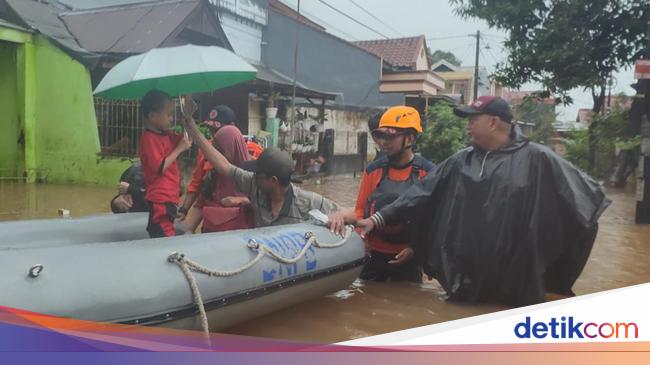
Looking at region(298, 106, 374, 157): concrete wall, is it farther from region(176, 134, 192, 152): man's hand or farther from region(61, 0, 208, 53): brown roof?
region(176, 134, 192, 152): man's hand

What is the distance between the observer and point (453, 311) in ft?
12.2

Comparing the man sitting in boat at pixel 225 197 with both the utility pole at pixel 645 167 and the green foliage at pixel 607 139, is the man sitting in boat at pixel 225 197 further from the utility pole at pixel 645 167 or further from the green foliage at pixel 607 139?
the green foliage at pixel 607 139

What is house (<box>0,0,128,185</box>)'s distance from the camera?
10289 millimetres

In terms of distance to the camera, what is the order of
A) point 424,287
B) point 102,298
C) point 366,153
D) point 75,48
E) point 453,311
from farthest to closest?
1. point 366,153
2. point 75,48
3. point 424,287
4. point 453,311
5. point 102,298

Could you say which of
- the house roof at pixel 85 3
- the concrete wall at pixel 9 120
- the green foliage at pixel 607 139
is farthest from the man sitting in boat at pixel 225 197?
the green foliage at pixel 607 139

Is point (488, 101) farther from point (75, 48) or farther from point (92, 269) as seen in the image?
point (75, 48)

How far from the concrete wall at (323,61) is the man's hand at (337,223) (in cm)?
1378

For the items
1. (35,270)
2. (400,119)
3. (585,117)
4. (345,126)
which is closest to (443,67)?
Result: (585,117)

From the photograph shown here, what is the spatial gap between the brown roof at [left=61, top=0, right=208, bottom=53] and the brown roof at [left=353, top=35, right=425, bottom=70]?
12486 mm

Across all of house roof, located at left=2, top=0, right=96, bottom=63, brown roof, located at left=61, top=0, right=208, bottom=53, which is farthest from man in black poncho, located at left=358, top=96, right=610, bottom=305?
house roof, located at left=2, top=0, right=96, bottom=63

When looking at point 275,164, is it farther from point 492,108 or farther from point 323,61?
point 323,61

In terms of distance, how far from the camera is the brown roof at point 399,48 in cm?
2286

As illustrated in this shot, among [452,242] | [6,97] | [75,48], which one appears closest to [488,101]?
[452,242]

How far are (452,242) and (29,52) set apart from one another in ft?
31.2
